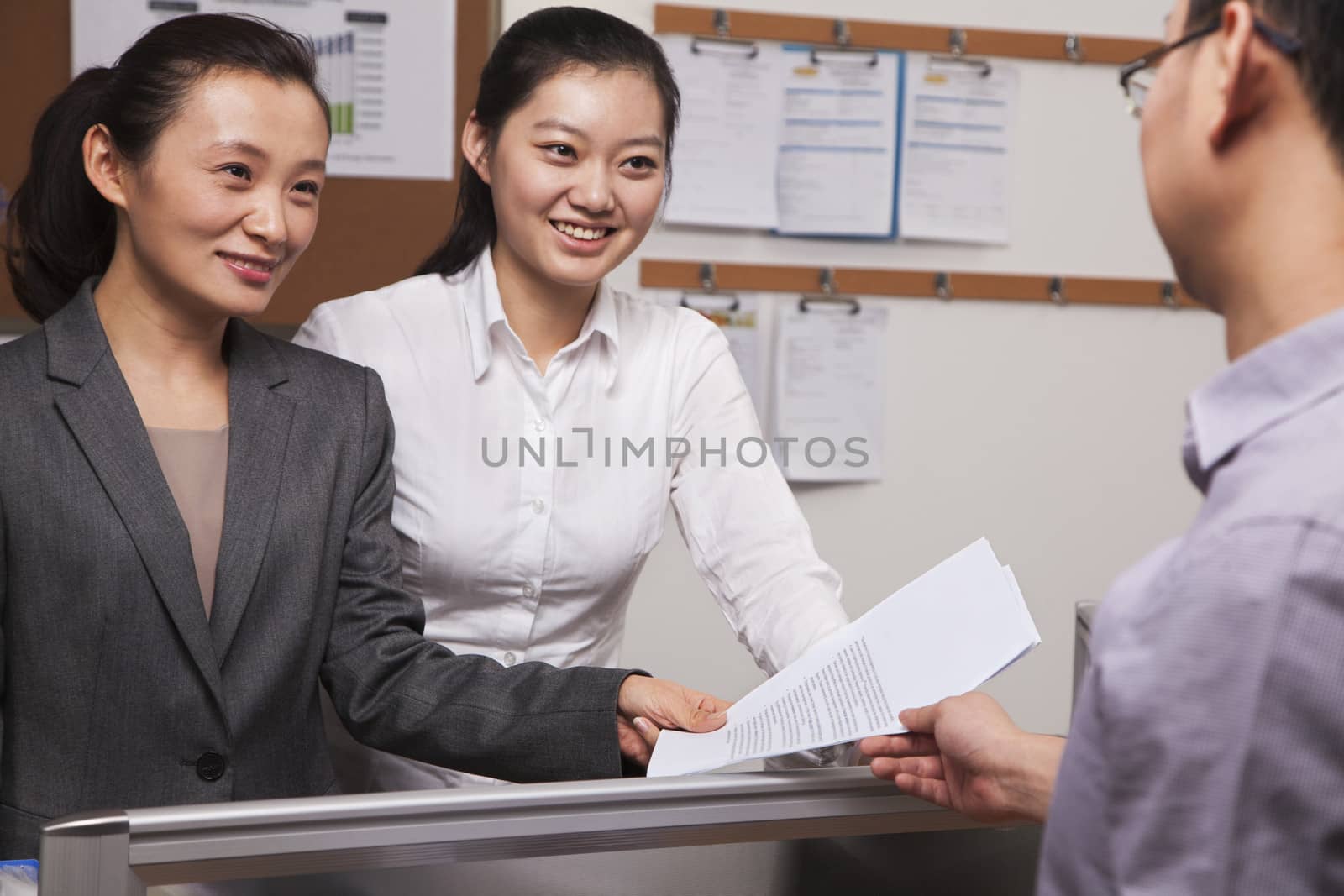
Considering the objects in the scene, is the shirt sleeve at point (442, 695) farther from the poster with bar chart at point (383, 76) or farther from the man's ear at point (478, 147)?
the poster with bar chart at point (383, 76)

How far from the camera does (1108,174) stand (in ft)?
9.13

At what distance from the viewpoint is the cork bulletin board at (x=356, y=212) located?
234 cm

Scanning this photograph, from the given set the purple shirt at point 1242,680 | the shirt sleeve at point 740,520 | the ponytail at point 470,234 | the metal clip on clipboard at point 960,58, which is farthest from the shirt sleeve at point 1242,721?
the metal clip on clipboard at point 960,58

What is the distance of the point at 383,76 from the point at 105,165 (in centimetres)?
125

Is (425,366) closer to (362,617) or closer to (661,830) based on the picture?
(362,617)

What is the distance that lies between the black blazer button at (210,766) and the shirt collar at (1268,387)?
3.09ft

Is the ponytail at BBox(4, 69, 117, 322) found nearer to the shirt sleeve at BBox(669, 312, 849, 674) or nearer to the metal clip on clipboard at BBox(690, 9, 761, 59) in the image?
the shirt sleeve at BBox(669, 312, 849, 674)

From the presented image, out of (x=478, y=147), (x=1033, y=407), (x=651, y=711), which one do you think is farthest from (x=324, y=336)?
(x=1033, y=407)

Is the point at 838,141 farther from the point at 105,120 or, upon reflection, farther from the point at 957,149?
the point at 105,120

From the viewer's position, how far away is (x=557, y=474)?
1575mm

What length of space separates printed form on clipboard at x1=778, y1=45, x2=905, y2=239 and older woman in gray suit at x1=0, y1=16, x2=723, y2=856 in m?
1.46

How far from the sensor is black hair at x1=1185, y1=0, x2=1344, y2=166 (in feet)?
2.12

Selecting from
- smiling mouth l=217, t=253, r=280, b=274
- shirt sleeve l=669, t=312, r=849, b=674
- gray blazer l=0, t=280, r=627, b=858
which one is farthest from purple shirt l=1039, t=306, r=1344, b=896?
smiling mouth l=217, t=253, r=280, b=274

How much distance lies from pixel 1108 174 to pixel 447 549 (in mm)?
1912
